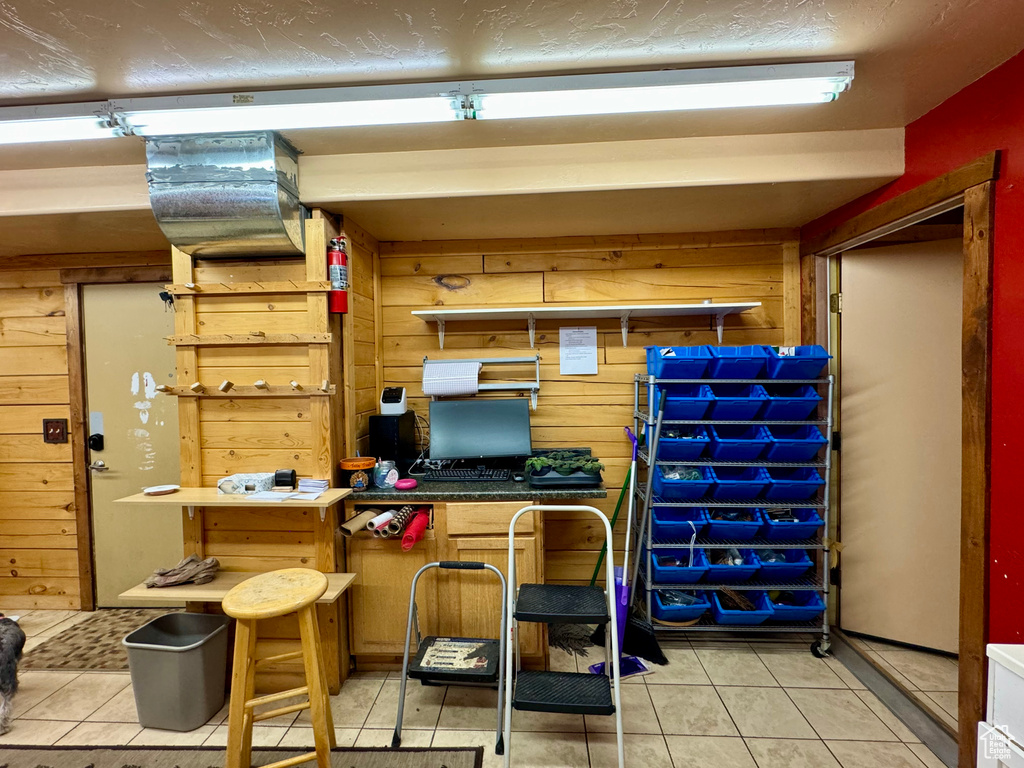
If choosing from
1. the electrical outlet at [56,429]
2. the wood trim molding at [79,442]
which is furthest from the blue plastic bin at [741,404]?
the electrical outlet at [56,429]

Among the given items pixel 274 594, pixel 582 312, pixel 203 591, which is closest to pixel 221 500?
pixel 203 591

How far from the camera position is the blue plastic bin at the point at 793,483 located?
2260 mm

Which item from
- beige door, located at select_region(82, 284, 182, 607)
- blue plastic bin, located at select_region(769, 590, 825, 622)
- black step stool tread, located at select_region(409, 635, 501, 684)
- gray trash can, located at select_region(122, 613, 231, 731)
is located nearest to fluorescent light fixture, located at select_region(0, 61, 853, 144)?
beige door, located at select_region(82, 284, 182, 607)

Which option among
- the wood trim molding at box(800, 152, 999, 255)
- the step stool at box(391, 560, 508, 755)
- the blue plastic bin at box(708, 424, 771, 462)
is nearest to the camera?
the wood trim molding at box(800, 152, 999, 255)

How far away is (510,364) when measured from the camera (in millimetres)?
2744

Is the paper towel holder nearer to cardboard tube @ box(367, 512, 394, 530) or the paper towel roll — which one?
the paper towel roll

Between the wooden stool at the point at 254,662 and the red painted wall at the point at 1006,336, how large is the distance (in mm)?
2301

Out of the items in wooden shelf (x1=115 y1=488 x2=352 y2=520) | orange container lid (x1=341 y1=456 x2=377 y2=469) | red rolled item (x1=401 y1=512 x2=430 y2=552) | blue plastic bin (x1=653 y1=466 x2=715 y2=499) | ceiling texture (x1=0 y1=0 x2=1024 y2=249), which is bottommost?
red rolled item (x1=401 y1=512 x2=430 y2=552)

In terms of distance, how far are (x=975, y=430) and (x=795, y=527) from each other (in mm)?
935

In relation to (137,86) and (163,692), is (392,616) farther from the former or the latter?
(137,86)

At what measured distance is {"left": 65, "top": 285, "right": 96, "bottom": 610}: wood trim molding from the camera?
285cm

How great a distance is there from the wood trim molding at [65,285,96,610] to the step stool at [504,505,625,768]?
2902mm

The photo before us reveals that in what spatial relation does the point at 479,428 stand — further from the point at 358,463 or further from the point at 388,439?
the point at 358,463

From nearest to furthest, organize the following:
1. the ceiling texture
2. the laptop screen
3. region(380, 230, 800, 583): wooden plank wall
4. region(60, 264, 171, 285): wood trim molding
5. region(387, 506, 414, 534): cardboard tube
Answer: the ceiling texture → region(387, 506, 414, 534): cardboard tube → the laptop screen → region(380, 230, 800, 583): wooden plank wall → region(60, 264, 171, 285): wood trim molding
